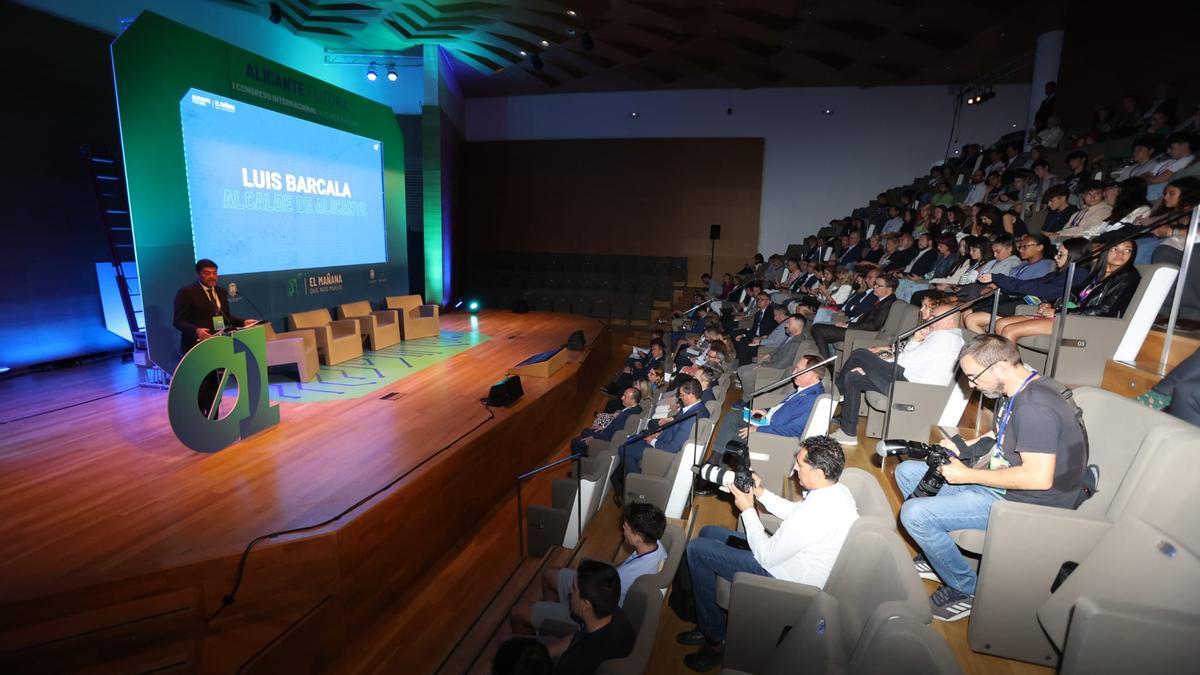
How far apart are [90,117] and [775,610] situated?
808 centimetres

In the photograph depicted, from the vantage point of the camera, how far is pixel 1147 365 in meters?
2.89

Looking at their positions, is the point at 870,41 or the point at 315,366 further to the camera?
the point at 870,41

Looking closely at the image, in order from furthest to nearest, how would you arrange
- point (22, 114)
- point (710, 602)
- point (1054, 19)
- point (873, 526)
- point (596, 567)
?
point (1054, 19) → point (22, 114) → point (710, 602) → point (596, 567) → point (873, 526)

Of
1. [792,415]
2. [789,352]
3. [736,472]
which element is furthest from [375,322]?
[736,472]

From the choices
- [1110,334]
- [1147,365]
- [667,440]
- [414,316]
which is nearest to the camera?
[1147,365]

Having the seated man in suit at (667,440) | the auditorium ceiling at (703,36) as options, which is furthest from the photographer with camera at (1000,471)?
the auditorium ceiling at (703,36)

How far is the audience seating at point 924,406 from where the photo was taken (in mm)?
3264

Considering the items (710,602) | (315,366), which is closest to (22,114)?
(315,366)

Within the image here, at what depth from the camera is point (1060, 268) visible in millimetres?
3525

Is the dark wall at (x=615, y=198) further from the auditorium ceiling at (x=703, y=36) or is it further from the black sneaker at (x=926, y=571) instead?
the black sneaker at (x=926, y=571)

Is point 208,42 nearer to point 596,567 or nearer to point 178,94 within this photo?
point 178,94

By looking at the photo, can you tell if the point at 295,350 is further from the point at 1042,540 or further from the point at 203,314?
the point at 1042,540

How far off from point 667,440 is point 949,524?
6.81 feet

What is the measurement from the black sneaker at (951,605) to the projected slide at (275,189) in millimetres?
6108
